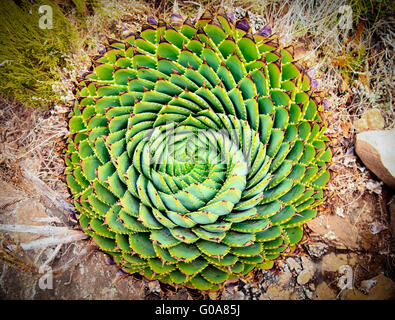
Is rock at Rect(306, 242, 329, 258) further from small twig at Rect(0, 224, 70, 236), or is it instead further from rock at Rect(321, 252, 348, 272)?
small twig at Rect(0, 224, 70, 236)

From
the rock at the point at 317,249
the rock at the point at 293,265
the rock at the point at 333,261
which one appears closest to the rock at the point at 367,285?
the rock at the point at 333,261

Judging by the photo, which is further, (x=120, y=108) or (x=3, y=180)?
(x=3, y=180)

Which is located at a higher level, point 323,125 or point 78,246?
point 323,125

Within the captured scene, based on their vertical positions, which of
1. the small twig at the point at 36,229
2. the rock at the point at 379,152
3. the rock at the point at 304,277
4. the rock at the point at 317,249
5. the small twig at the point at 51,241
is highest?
the rock at the point at 379,152

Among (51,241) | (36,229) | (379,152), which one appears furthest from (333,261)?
(36,229)

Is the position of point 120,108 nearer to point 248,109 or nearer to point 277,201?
point 248,109

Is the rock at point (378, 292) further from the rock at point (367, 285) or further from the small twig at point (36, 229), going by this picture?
the small twig at point (36, 229)

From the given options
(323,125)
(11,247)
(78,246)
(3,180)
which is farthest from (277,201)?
(3,180)
